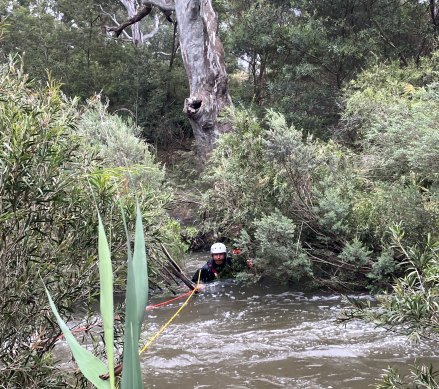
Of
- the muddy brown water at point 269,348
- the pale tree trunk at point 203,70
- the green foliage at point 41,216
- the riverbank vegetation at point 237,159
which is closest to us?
the green foliage at point 41,216

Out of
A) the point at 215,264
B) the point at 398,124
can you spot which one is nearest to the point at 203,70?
the point at 398,124

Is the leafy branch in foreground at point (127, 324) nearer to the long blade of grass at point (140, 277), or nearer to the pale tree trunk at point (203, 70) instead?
the long blade of grass at point (140, 277)

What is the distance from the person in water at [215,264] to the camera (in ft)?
30.3

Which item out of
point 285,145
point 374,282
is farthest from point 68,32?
point 374,282

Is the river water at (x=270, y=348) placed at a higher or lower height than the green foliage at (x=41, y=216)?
lower

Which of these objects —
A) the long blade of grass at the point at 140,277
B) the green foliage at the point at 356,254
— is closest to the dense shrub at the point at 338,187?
the green foliage at the point at 356,254

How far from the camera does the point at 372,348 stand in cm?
626

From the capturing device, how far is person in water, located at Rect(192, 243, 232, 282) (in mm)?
9227

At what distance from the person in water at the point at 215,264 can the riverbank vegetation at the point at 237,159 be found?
41 cm

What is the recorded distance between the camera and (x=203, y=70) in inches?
587

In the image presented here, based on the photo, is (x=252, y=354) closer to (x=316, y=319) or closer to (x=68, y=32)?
Result: (x=316, y=319)

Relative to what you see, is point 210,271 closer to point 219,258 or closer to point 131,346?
point 219,258

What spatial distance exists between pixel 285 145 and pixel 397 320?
5.55 meters

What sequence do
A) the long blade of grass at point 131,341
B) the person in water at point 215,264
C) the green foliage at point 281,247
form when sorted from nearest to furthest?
the long blade of grass at point 131,341 < the green foliage at point 281,247 < the person in water at point 215,264
